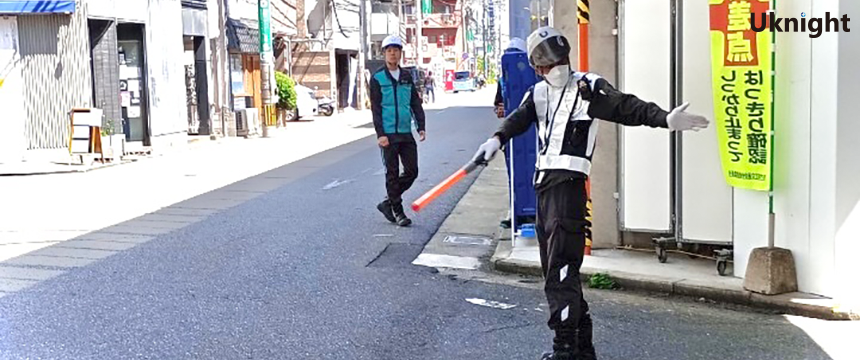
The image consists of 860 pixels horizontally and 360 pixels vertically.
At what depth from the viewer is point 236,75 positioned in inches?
1272

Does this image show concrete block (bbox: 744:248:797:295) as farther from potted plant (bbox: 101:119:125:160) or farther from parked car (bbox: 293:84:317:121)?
parked car (bbox: 293:84:317:121)

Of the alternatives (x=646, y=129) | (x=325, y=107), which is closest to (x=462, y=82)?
(x=325, y=107)

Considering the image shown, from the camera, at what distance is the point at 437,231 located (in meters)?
10.9

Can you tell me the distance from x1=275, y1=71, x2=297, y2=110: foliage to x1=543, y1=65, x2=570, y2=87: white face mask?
28.3 m

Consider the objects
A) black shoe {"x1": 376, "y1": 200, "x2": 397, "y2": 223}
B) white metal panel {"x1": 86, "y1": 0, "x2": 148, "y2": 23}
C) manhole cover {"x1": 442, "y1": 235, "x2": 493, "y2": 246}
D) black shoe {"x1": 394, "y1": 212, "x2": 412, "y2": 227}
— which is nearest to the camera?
manhole cover {"x1": 442, "y1": 235, "x2": 493, "y2": 246}

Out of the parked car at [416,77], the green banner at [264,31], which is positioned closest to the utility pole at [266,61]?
the green banner at [264,31]

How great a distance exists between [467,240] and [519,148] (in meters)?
1.11

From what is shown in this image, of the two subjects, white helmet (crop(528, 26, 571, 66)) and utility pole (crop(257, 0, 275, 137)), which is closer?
white helmet (crop(528, 26, 571, 66))

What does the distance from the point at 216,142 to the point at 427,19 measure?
82.1m

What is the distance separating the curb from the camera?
679 cm

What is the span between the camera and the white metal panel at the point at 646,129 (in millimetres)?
8414

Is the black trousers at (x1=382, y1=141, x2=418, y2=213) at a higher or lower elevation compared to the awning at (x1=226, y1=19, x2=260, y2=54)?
lower

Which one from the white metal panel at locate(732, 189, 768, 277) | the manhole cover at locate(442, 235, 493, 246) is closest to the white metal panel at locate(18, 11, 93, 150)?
the manhole cover at locate(442, 235, 493, 246)

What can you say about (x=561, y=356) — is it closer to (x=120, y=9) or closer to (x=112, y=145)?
(x=112, y=145)
